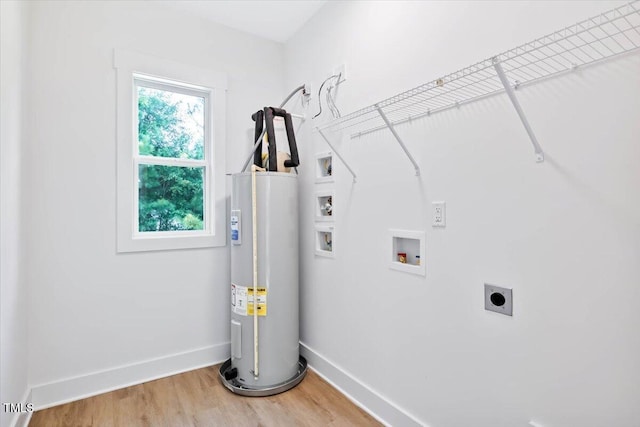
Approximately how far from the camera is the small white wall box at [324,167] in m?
2.31

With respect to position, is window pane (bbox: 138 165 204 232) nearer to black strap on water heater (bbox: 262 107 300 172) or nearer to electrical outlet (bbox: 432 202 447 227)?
black strap on water heater (bbox: 262 107 300 172)

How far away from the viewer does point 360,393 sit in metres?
2.01

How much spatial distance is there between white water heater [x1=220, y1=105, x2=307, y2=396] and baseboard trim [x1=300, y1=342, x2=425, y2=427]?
213 millimetres

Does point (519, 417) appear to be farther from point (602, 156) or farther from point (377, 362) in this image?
point (602, 156)

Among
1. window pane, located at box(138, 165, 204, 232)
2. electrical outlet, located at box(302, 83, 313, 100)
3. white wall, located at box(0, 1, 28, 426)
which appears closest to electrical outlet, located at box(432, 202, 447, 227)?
electrical outlet, located at box(302, 83, 313, 100)

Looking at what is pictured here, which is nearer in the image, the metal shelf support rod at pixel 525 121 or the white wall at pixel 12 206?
the metal shelf support rod at pixel 525 121

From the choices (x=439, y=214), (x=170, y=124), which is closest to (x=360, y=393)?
(x=439, y=214)

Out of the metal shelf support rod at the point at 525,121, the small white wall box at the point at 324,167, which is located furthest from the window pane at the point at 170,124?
the metal shelf support rod at the point at 525,121

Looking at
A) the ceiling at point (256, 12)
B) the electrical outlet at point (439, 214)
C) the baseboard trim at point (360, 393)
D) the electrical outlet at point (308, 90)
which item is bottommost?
the baseboard trim at point (360, 393)

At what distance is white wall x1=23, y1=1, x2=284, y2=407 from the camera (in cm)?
199

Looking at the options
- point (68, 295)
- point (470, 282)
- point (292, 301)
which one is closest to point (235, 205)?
point (292, 301)

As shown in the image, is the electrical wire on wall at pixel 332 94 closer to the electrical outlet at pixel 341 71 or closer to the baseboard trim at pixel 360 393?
the electrical outlet at pixel 341 71

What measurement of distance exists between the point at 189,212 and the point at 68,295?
0.94 metres

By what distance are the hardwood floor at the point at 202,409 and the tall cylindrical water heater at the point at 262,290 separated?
122 millimetres
